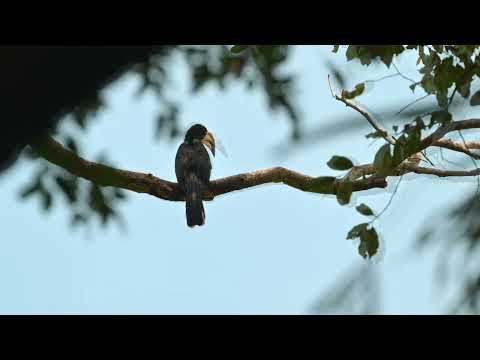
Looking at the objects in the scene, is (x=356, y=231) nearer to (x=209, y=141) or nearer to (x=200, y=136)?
(x=209, y=141)

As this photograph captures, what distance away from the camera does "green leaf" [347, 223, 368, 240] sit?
284 centimetres

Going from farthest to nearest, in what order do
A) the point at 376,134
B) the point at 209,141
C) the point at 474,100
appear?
the point at 209,141 → the point at 376,134 → the point at 474,100

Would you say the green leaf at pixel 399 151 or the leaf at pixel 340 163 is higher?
the leaf at pixel 340 163

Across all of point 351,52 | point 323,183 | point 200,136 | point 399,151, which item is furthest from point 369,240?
point 200,136

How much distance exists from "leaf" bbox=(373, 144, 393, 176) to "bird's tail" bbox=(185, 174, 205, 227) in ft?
14.2

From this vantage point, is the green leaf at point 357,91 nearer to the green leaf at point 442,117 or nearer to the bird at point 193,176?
the green leaf at point 442,117

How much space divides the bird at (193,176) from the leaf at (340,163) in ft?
13.8

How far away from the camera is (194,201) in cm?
680

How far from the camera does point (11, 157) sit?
0.86 metres

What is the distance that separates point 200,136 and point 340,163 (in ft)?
20.3

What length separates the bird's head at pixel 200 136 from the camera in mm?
8430

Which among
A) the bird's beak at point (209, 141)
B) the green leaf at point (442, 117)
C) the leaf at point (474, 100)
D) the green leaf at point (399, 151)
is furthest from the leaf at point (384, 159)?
the bird's beak at point (209, 141)

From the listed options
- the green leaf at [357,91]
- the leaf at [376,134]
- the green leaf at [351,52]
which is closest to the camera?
the leaf at [376,134]
